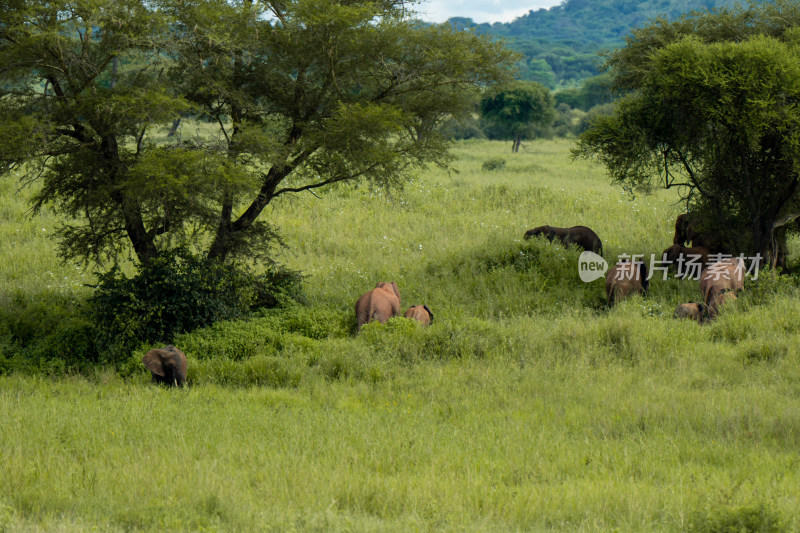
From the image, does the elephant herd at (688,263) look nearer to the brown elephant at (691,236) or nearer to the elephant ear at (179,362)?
the brown elephant at (691,236)

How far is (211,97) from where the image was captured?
13266 millimetres

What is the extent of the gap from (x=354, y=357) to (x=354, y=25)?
236 inches

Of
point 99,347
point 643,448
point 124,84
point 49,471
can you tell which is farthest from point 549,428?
point 124,84

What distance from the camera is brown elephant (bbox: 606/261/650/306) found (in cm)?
1362

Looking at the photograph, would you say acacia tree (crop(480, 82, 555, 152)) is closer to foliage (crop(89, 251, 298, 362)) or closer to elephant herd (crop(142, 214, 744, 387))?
elephant herd (crop(142, 214, 744, 387))

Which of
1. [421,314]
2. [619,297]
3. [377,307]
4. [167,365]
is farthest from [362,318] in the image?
[619,297]

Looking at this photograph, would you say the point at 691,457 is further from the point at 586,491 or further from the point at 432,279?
the point at 432,279

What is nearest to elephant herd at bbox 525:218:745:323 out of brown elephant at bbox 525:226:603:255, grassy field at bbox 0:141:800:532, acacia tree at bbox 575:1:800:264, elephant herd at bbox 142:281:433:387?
brown elephant at bbox 525:226:603:255

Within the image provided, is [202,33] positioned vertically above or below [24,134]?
above

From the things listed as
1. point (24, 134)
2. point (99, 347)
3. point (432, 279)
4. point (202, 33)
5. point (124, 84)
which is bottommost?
point (99, 347)

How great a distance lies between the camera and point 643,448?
6.72 meters

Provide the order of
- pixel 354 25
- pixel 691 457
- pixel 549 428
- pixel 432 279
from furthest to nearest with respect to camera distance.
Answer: pixel 432 279, pixel 354 25, pixel 549 428, pixel 691 457

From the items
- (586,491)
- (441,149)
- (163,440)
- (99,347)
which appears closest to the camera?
(586,491)

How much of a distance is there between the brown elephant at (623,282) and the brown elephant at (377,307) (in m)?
4.12
